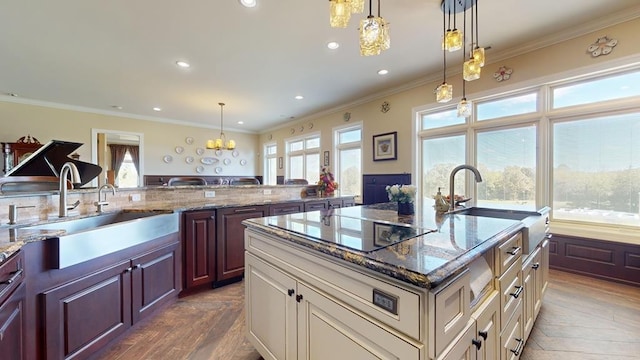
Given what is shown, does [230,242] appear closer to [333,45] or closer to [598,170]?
[333,45]

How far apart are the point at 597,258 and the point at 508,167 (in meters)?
1.37

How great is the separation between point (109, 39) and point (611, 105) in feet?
19.2

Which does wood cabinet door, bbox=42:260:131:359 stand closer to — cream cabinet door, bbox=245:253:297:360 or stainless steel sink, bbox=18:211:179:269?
stainless steel sink, bbox=18:211:179:269

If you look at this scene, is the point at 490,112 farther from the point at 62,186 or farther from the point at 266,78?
the point at 62,186

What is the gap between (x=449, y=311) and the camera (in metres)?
0.83

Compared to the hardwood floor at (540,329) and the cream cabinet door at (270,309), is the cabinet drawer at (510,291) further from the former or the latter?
the cream cabinet door at (270,309)

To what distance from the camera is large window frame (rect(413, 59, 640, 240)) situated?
9.05 ft

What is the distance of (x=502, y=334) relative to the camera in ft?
4.07

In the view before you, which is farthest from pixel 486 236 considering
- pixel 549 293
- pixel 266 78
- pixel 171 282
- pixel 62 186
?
pixel 266 78

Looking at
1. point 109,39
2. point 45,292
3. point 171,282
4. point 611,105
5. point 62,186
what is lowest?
point 171,282

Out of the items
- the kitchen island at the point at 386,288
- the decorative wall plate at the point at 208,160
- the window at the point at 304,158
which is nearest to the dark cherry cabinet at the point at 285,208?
the kitchen island at the point at 386,288

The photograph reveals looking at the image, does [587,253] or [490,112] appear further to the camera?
[490,112]

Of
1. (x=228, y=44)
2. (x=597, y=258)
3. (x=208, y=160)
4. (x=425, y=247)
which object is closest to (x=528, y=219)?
(x=425, y=247)

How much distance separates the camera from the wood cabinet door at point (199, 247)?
2.59m
